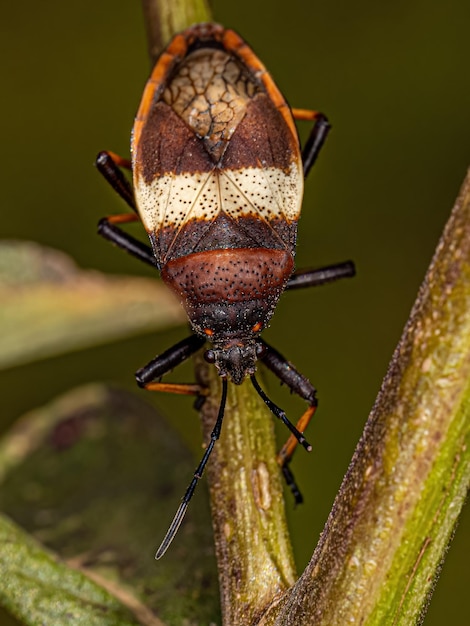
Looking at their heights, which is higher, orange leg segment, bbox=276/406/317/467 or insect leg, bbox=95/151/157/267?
insect leg, bbox=95/151/157/267

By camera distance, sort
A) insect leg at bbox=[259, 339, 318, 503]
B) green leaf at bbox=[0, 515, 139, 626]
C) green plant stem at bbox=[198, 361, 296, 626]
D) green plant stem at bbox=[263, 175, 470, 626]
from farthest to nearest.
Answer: insect leg at bbox=[259, 339, 318, 503] → green leaf at bbox=[0, 515, 139, 626] → green plant stem at bbox=[198, 361, 296, 626] → green plant stem at bbox=[263, 175, 470, 626]

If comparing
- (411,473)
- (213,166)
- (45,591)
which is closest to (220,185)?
(213,166)

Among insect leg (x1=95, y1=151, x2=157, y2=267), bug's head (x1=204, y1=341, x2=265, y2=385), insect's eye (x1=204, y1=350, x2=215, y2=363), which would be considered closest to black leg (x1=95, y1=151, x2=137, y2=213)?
insect leg (x1=95, y1=151, x2=157, y2=267)

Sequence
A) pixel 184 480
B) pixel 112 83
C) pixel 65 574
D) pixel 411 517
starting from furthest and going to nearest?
pixel 112 83 < pixel 184 480 < pixel 65 574 < pixel 411 517

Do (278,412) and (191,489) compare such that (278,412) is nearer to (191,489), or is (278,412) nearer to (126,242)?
(191,489)

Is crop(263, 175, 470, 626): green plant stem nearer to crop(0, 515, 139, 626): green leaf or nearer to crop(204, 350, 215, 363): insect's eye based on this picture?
crop(0, 515, 139, 626): green leaf

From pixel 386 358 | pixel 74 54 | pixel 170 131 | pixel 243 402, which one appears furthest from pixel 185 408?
pixel 74 54

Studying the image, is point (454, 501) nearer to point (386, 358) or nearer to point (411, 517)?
point (411, 517)
